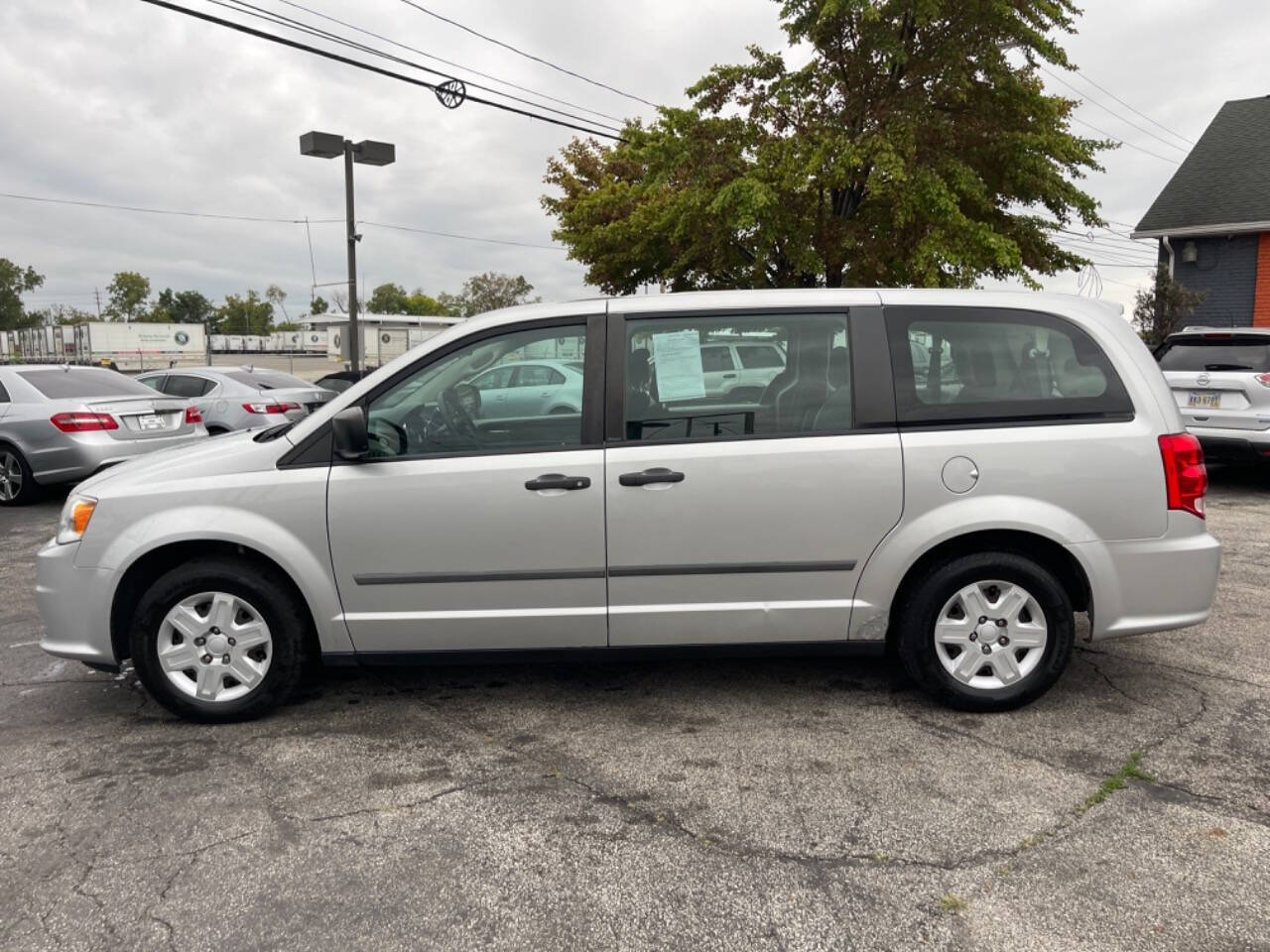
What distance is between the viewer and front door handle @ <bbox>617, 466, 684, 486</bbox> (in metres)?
3.56

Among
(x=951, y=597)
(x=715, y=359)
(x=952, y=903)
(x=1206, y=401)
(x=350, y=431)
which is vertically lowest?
(x=952, y=903)

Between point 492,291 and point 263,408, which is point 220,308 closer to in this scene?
point 492,291

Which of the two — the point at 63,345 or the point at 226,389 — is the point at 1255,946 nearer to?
the point at 226,389

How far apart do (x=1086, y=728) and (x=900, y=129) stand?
13.0 meters

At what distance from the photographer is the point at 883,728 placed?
143 inches

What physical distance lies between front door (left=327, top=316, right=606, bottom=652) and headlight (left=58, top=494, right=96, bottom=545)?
1024 millimetres

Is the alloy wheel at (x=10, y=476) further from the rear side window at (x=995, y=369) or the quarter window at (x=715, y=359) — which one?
the rear side window at (x=995, y=369)

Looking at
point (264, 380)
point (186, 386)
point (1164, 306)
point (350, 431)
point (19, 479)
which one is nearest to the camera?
point (350, 431)

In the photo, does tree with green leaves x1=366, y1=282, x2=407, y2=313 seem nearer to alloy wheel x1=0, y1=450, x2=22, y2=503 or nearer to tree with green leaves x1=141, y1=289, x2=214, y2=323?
tree with green leaves x1=141, y1=289, x2=214, y2=323

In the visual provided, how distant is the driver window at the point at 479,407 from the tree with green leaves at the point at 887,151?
11833 millimetres

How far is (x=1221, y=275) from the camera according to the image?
19906 millimetres

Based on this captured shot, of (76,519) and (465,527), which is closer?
(465,527)

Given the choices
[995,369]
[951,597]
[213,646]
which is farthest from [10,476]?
[995,369]

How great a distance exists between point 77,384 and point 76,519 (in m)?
6.92
